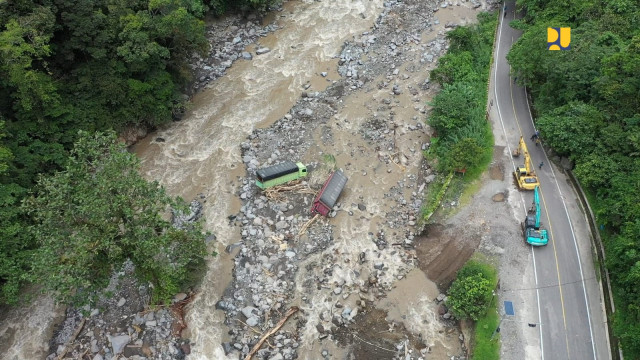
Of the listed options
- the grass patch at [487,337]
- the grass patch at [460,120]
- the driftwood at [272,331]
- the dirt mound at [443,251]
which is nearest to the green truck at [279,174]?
the grass patch at [460,120]

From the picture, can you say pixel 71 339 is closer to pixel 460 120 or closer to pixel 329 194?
pixel 329 194

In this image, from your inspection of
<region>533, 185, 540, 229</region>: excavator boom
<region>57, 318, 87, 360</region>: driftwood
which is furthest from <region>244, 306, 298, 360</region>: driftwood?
<region>533, 185, 540, 229</region>: excavator boom

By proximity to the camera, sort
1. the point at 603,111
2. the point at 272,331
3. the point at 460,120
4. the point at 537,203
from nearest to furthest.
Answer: the point at 272,331 → the point at 537,203 → the point at 603,111 → the point at 460,120

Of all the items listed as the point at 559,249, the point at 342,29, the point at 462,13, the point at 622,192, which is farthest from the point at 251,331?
the point at 462,13

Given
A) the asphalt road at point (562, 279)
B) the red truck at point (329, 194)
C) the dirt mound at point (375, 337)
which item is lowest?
the asphalt road at point (562, 279)

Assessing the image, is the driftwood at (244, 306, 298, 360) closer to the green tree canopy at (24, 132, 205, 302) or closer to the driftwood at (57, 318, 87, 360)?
the green tree canopy at (24, 132, 205, 302)

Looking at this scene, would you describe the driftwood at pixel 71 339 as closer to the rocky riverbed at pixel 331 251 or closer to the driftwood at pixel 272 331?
the rocky riverbed at pixel 331 251

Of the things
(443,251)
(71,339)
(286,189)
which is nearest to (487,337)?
(443,251)

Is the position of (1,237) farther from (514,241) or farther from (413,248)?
(514,241)
